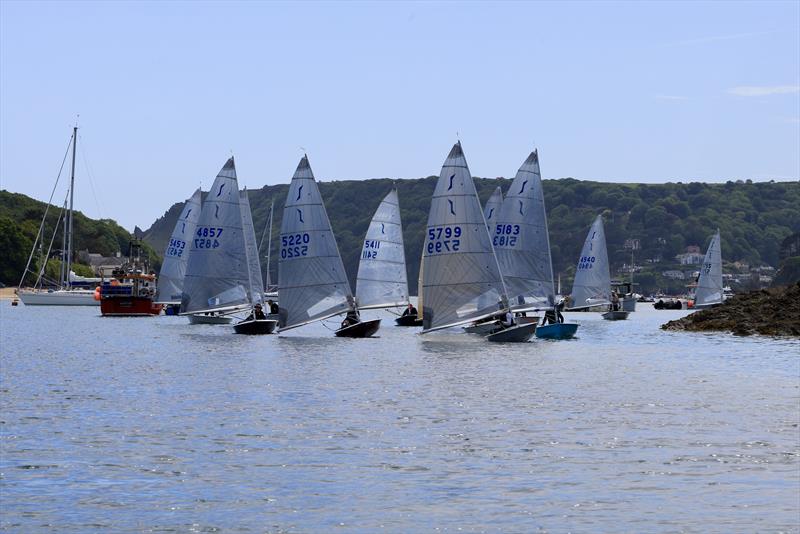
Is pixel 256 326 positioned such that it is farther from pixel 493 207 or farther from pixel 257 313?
pixel 493 207

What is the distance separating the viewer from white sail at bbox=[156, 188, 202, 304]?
11069 centimetres

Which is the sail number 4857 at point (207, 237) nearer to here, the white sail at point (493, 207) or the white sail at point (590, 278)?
the white sail at point (493, 207)

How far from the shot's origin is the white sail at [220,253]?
272 ft

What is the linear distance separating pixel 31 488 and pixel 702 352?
52.5m

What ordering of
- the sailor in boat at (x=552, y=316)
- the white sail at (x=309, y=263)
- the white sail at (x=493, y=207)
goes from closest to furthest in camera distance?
the white sail at (x=309, y=263), the sailor in boat at (x=552, y=316), the white sail at (x=493, y=207)

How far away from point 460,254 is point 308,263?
30.9 feet

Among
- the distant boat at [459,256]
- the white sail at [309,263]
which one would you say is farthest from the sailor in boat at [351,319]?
the distant boat at [459,256]

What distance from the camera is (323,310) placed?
2815 inches

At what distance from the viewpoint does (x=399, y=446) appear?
3006 cm

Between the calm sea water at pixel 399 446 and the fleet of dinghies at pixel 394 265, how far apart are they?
858cm

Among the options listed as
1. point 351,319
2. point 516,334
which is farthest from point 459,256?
point 351,319

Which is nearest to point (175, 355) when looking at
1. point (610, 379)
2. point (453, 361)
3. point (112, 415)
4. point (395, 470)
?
point (453, 361)

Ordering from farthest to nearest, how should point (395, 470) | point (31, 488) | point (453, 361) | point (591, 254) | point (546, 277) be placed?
1. point (591, 254)
2. point (546, 277)
3. point (453, 361)
4. point (395, 470)
5. point (31, 488)

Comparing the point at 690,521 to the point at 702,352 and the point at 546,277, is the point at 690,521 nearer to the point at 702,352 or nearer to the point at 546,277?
the point at 702,352
